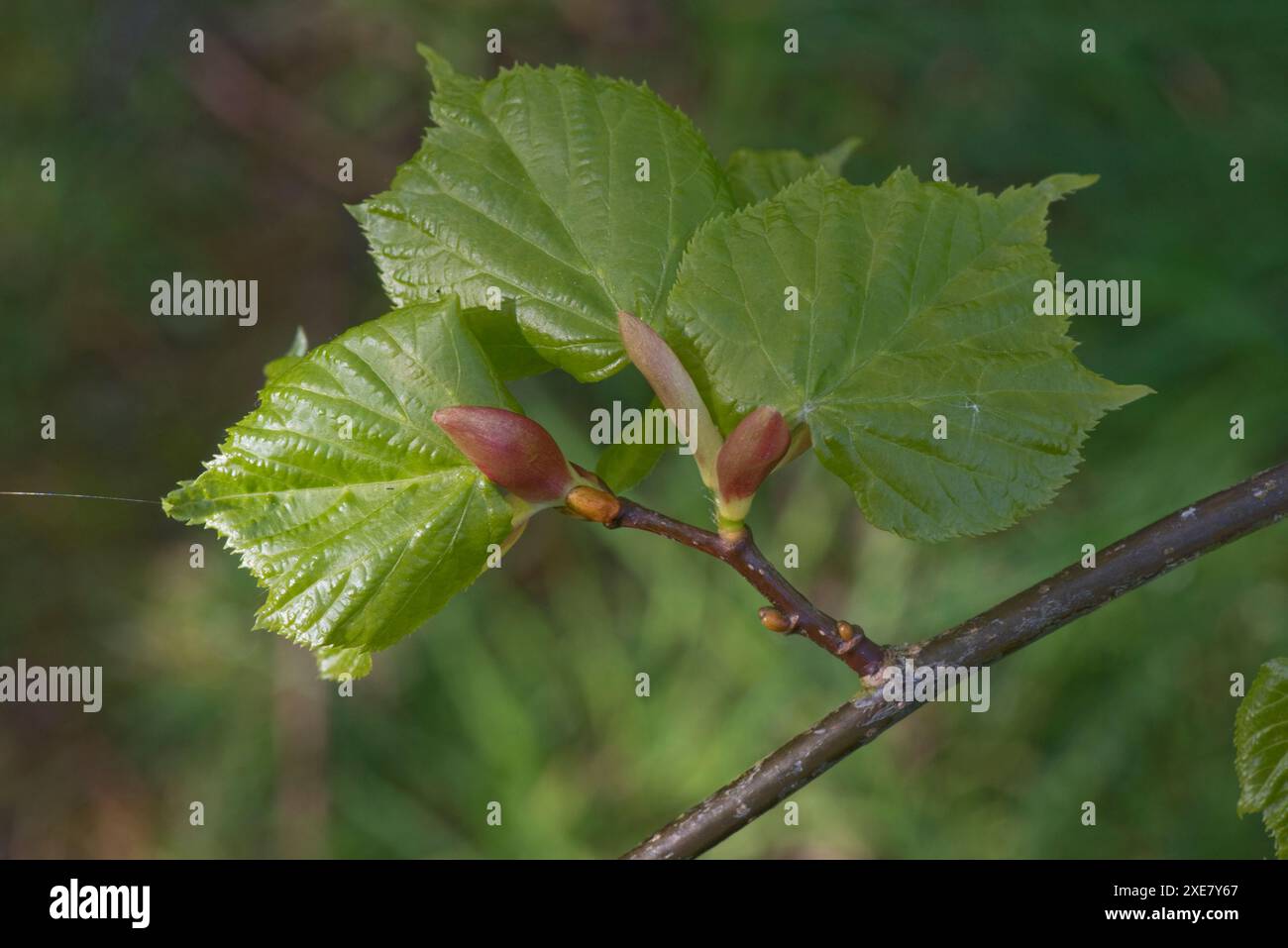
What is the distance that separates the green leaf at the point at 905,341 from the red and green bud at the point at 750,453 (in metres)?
0.03

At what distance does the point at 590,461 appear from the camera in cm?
227

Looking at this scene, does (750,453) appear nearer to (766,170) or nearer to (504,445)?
(504,445)

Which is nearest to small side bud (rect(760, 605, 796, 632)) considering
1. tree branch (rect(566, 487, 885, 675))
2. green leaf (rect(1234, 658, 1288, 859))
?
tree branch (rect(566, 487, 885, 675))

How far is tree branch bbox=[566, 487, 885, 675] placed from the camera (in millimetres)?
633

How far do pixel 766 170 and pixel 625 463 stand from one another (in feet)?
0.76

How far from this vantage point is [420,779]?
2.08 m

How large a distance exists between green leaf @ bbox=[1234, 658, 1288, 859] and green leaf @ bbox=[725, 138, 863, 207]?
0.42 m

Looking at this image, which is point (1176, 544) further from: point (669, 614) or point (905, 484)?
point (669, 614)

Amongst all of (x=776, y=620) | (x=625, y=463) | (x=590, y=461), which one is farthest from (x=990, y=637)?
(x=590, y=461)

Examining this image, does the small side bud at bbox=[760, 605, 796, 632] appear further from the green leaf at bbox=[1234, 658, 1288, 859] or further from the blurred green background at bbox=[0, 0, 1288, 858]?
the blurred green background at bbox=[0, 0, 1288, 858]

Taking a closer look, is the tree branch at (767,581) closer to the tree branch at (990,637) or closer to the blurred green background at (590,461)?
the tree branch at (990,637)

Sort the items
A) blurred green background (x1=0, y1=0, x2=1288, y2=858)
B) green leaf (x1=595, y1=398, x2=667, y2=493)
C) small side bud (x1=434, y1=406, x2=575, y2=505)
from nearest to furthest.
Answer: small side bud (x1=434, y1=406, x2=575, y2=505) < green leaf (x1=595, y1=398, x2=667, y2=493) < blurred green background (x1=0, y1=0, x2=1288, y2=858)
